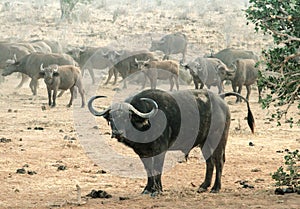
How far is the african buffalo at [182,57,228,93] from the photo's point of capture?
23.4 meters

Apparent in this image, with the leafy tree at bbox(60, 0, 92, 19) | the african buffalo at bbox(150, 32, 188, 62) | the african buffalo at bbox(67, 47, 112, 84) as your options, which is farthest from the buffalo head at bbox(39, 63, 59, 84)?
the leafy tree at bbox(60, 0, 92, 19)

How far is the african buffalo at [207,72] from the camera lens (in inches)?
923

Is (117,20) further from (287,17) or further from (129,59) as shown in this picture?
(287,17)

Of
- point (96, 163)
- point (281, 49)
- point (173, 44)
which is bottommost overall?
point (96, 163)

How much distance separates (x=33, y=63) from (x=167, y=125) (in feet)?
48.1

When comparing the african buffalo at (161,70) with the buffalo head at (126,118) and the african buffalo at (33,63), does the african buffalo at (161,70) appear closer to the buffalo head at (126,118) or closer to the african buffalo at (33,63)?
the african buffalo at (33,63)

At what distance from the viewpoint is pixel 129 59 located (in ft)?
87.1

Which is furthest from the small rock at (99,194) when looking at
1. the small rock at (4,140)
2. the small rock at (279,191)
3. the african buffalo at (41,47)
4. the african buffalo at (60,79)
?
the african buffalo at (41,47)

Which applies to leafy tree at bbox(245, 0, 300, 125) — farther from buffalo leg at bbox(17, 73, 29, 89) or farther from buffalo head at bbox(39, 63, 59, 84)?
buffalo leg at bbox(17, 73, 29, 89)

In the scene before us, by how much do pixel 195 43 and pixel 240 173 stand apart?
26918 millimetres

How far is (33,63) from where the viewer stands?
918 inches

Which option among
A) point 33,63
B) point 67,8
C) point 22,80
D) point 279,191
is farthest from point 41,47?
point 279,191

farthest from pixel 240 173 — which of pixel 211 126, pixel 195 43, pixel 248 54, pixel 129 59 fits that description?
pixel 195 43

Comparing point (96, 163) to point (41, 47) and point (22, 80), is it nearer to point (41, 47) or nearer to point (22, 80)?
point (22, 80)
